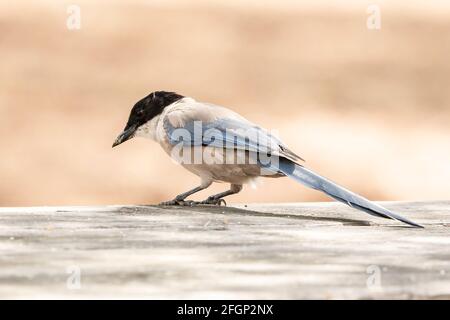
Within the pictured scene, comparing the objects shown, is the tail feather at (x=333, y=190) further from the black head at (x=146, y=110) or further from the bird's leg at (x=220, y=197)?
the black head at (x=146, y=110)

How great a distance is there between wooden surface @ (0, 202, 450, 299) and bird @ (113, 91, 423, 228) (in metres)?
0.25

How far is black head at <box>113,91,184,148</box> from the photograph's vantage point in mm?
5230

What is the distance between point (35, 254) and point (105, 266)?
32 cm

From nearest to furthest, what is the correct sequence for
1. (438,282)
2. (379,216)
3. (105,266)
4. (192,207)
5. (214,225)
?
(438,282) → (105,266) → (214,225) → (379,216) → (192,207)

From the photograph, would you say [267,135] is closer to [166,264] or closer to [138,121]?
[138,121]

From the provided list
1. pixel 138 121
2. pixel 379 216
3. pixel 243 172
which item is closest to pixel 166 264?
pixel 379 216

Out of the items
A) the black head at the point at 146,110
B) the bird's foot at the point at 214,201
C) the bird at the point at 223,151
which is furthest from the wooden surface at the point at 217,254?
the black head at the point at 146,110

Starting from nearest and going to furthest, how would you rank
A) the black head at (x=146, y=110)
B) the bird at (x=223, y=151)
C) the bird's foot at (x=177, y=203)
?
the bird at (x=223, y=151) → the bird's foot at (x=177, y=203) → the black head at (x=146, y=110)

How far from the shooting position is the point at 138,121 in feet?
17.3

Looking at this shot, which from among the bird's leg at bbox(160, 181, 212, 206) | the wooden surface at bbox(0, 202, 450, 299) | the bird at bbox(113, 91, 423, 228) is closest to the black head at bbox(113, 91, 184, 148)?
the bird at bbox(113, 91, 423, 228)

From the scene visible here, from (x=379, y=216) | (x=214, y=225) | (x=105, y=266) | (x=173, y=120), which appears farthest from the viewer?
(x=173, y=120)

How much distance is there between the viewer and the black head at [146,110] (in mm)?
5230

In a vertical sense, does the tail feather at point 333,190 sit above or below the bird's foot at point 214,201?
above

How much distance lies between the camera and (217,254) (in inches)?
120
